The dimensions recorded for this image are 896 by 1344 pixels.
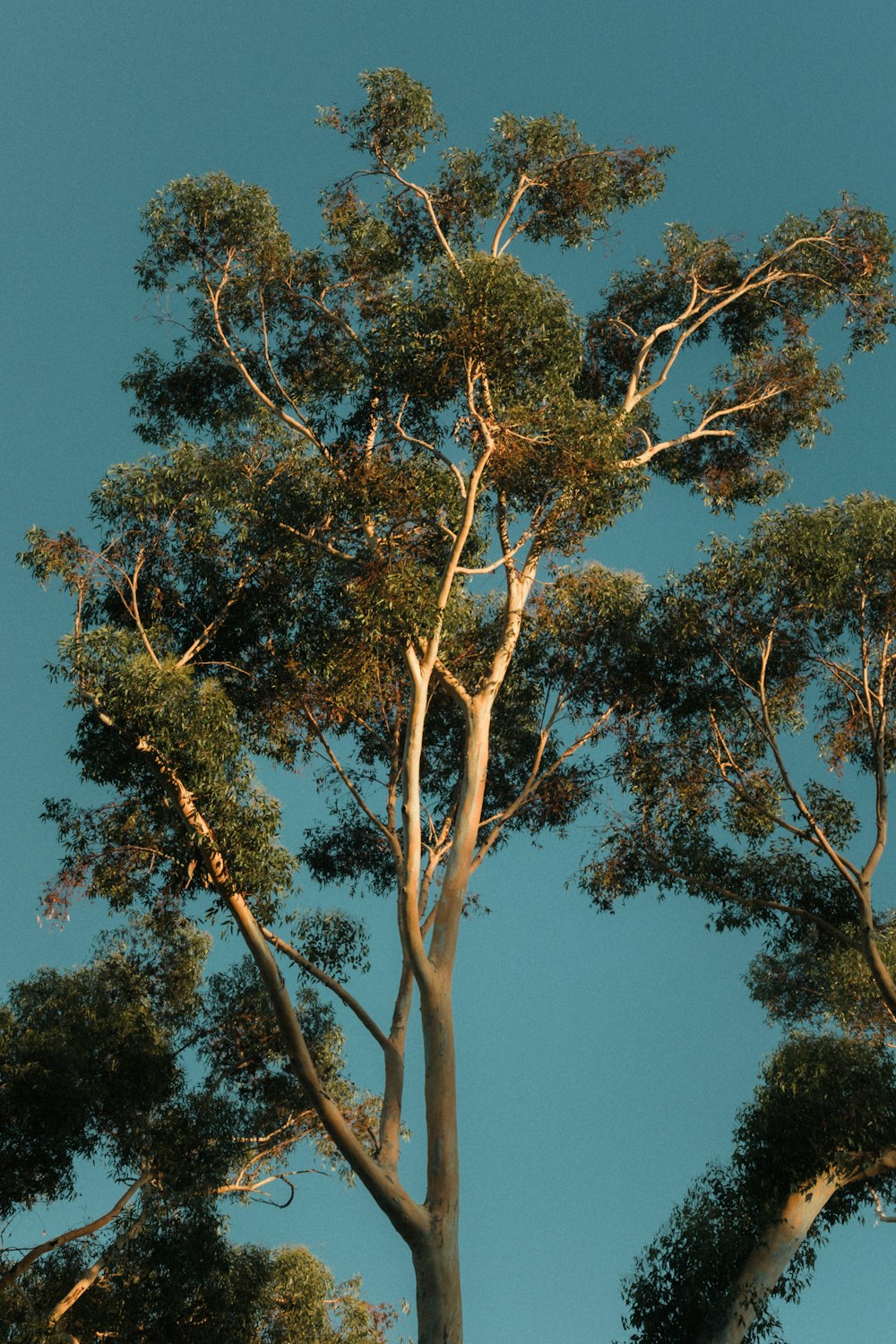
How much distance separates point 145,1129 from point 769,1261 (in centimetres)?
691

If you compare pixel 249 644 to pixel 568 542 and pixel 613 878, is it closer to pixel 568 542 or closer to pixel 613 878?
pixel 568 542

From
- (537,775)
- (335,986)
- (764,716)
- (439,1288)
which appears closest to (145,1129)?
(335,986)

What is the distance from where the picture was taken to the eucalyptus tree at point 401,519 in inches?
453

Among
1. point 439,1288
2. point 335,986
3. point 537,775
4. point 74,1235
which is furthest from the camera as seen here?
point 537,775

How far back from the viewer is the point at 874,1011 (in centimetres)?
1581

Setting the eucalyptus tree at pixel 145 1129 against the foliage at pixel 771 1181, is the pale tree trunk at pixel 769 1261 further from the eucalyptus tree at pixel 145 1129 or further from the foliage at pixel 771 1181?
the eucalyptus tree at pixel 145 1129

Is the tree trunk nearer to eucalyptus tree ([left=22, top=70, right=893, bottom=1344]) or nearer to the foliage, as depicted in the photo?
eucalyptus tree ([left=22, top=70, right=893, bottom=1344])

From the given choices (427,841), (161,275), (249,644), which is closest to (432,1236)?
(427,841)

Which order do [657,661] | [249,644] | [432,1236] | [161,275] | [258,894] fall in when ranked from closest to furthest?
[432,1236]
[258,894]
[249,644]
[657,661]
[161,275]

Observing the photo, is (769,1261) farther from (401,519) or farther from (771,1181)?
(401,519)

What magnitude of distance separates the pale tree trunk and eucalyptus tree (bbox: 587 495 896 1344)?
2 centimetres

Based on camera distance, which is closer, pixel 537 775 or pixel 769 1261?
pixel 769 1261

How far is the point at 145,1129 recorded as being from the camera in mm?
15469

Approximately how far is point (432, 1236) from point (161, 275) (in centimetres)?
1152
